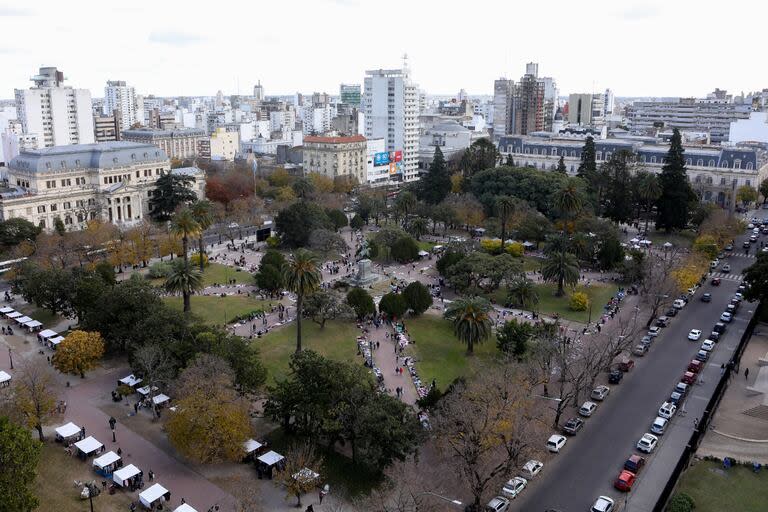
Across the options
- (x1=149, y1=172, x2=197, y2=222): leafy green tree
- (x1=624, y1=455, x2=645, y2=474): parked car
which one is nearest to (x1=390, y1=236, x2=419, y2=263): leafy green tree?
(x1=149, y1=172, x2=197, y2=222): leafy green tree

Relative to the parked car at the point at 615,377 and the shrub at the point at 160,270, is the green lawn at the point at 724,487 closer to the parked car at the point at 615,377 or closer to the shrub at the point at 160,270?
the parked car at the point at 615,377

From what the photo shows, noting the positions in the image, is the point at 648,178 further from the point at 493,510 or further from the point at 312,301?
the point at 493,510

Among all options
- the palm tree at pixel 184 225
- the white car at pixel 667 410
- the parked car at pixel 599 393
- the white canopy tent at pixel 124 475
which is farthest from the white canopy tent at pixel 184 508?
the palm tree at pixel 184 225

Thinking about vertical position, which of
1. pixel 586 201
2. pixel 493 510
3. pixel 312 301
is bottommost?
pixel 493 510

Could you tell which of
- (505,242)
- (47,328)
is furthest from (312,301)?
(505,242)

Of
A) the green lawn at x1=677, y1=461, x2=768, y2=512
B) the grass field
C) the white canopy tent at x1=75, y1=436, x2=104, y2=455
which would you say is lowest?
the grass field

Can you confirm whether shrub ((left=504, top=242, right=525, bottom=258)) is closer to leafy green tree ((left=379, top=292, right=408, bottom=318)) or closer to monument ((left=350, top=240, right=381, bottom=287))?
monument ((left=350, top=240, right=381, bottom=287))
